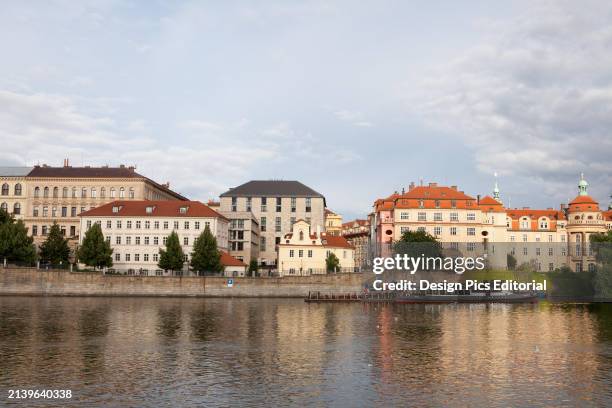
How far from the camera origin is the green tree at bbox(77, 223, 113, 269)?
331 feet

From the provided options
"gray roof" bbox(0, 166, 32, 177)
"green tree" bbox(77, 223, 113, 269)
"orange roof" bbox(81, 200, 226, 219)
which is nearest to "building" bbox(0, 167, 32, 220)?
"gray roof" bbox(0, 166, 32, 177)

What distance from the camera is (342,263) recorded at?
384 feet

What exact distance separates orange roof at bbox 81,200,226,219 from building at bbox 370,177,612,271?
38048 millimetres

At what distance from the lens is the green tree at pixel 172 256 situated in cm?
10188

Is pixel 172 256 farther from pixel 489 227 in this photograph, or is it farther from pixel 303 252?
pixel 489 227

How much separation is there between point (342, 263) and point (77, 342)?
265 feet

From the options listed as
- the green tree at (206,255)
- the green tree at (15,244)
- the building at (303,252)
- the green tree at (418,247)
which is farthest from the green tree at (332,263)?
the green tree at (15,244)

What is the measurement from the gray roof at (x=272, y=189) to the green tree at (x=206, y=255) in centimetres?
4443

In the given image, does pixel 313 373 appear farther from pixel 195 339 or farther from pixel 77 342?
pixel 77 342

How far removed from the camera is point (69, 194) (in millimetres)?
131375

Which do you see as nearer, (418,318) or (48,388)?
(48,388)

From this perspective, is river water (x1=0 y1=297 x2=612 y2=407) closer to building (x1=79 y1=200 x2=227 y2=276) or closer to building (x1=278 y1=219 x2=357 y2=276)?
building (x1=79 y1=200 x2=227 y2=276)

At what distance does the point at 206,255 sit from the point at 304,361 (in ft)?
229

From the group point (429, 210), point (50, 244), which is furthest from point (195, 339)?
point (429, 210)
